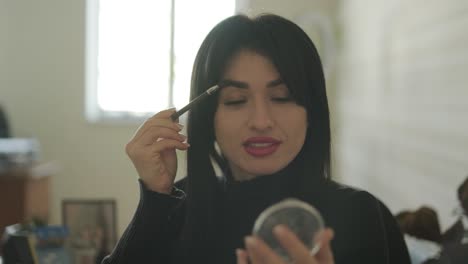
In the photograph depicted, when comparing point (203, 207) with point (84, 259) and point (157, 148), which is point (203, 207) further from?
point (84, 259)

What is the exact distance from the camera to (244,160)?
79 cm

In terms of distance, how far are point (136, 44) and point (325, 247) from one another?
3388 mm

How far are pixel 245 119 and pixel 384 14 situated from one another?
1961 mm

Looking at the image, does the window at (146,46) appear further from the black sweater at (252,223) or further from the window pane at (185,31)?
the black sweater at (252,223)

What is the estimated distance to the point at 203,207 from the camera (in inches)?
35.7

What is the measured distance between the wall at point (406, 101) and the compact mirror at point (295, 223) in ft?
3.99

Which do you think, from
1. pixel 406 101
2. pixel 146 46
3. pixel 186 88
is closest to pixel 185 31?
pixel 146 46

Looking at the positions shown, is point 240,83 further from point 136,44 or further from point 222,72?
point 136,44

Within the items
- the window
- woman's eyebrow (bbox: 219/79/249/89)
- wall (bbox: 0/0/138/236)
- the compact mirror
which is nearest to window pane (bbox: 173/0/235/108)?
the window

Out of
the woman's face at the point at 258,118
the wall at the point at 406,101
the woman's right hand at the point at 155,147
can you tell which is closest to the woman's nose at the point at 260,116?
the woman's face at the point at 258,118

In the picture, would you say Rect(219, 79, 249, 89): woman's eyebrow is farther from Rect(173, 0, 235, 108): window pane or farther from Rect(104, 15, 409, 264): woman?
Rect(173, 0, 235, 108): window pane

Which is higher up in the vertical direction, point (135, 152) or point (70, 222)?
point (135, 152)

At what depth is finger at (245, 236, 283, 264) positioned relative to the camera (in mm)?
431

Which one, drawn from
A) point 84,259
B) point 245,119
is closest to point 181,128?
point 245,119
